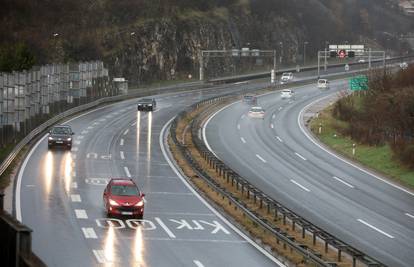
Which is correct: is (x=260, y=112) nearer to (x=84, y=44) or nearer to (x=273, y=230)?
(x=84, y=44)

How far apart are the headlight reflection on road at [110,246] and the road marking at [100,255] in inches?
4.0

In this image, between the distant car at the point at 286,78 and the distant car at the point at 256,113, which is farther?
the distant car at the point at 286,78

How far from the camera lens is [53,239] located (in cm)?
3444

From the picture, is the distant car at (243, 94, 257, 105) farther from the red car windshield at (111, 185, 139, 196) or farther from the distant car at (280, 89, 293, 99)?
the red car windshield at (111, 185, 139, 196)

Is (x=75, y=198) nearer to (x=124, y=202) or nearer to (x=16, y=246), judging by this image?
(x=124, y=202)

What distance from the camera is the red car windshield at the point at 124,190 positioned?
40.6 m

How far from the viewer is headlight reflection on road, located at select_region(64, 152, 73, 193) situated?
49.9 meters

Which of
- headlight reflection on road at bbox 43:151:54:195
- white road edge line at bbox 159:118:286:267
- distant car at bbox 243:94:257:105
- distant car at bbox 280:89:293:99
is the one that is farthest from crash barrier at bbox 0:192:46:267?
distant car at bbox 280:89:293:99

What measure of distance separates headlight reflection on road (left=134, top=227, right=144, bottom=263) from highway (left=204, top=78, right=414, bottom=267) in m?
8.77

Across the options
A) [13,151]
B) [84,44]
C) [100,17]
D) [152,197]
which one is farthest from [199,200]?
[100,17]

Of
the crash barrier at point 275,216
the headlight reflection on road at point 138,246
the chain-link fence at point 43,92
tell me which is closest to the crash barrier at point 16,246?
the headlight reflection on road at point 138,246

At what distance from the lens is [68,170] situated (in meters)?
55.3

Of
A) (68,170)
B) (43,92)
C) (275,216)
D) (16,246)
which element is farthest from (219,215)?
(43,92)

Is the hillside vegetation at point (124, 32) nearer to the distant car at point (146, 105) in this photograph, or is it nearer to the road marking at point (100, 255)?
the distant car at point (146, 105)
